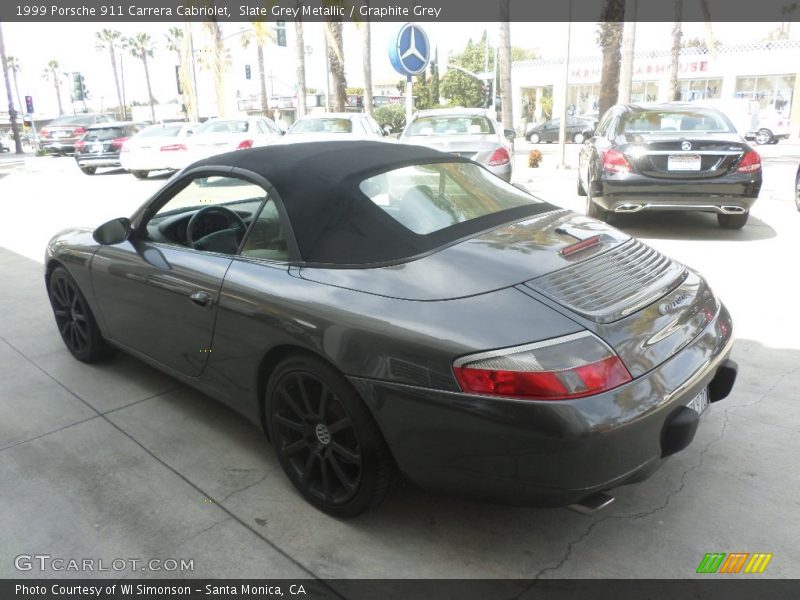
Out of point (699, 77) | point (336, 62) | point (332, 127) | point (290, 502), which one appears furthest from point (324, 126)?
point (699, 77)

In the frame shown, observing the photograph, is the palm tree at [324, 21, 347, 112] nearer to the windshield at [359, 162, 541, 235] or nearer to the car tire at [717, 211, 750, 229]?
the car tire at [717, 211, 750, 229]

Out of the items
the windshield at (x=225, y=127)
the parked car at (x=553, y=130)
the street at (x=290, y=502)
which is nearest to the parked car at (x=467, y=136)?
the street at (x=290, y=502)

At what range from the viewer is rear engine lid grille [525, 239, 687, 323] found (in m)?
2.33

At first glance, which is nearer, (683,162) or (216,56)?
(683,162)

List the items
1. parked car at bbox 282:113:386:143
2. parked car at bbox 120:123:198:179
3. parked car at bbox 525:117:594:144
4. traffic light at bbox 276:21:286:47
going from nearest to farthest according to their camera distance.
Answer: parked car at bbox 282:113:386:143 < parked car at bbox 120:123:198:179 < traffic light at bbox 276:21:286:47 < parked car at bbox 525:117:594:144

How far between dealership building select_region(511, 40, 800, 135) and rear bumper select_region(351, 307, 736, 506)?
33032mm

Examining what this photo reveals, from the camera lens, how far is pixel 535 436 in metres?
2.06

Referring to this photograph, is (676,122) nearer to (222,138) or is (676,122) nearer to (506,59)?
(222,138)

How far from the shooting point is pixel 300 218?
278cm

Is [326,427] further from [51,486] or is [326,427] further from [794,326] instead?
[794,326]

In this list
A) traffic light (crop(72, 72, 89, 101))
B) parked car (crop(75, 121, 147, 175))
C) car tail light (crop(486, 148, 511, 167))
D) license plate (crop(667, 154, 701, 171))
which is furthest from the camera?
traffic light (crop(72, 72, 89, 101))

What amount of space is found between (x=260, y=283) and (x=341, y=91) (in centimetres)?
2027

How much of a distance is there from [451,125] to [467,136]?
80 centimetres

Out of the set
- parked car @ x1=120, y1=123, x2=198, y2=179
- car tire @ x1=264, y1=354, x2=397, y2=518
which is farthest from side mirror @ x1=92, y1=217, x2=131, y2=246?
parked car @ x1=120, y1=123, x2=198, y2=179
